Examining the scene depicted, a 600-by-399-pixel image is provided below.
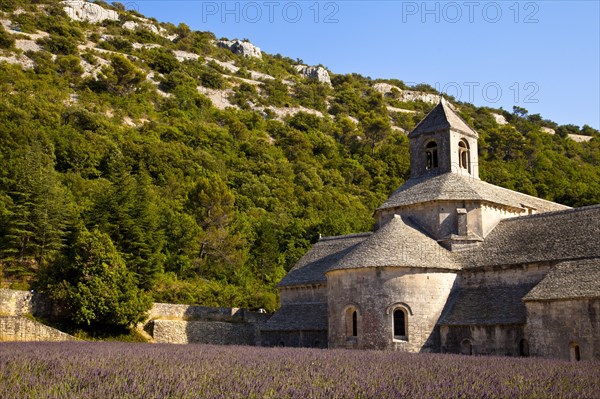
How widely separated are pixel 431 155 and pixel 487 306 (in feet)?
39.5

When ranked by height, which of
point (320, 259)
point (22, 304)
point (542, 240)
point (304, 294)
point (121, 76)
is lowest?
point (22, 304)

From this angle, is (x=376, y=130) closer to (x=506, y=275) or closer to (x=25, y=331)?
(x=506, y=275)

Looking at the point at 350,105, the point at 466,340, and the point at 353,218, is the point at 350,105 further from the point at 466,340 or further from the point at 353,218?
the point at 466,340

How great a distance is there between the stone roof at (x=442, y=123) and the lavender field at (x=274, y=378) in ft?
68.7

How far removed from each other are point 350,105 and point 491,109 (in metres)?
35.3

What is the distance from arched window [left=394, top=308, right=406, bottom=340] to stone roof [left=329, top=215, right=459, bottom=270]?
2273 mm

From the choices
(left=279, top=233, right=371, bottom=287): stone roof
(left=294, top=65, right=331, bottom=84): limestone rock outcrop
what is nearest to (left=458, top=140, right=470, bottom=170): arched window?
(left=279, top=233, right=371, bottom=287): stone roof

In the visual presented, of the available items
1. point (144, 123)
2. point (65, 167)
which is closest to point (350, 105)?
point (144, 123)

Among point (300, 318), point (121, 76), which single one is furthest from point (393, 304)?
point (121, 76)

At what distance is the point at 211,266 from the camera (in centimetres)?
5159

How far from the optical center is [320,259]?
39.7 meters

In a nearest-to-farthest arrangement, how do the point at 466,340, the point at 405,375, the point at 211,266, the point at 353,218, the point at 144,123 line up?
the point at 405,375
the point at 466,340
the point at 211,266
the point at 353,218
the point at 144,123

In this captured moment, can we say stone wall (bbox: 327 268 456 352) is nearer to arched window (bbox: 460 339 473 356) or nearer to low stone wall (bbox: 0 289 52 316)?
arched window (bbox: 460 339 473 356)

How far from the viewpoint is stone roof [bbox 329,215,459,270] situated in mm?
30031
